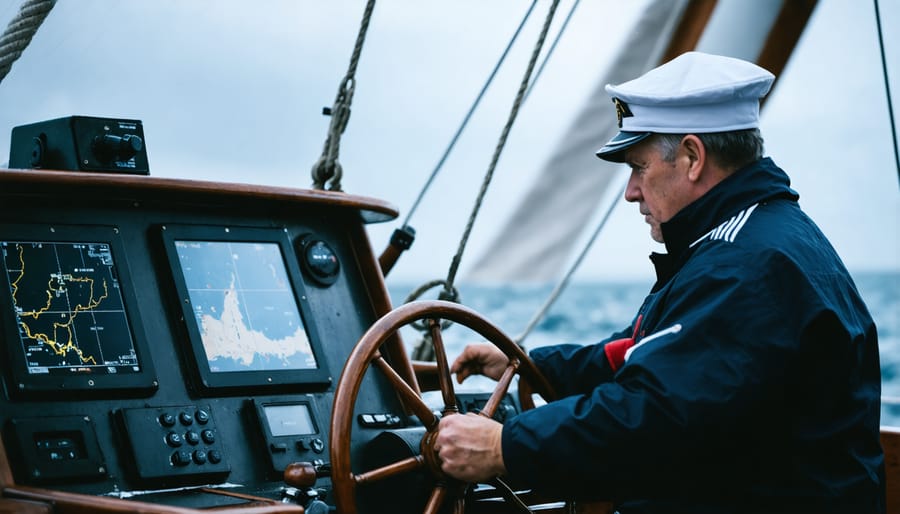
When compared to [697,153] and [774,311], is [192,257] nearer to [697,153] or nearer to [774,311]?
[697,153]

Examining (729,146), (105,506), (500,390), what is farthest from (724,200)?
(105,506)

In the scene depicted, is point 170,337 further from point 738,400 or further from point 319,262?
point 738,400

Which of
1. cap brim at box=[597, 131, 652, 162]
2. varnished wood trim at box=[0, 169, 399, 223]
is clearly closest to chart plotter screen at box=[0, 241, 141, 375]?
varnished wood trim at box=[0, 169, 399, 223]

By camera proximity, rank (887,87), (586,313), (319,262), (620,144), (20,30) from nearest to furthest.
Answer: (620,144) → (20,30) → (319,262) → (887,87) → (586,313)

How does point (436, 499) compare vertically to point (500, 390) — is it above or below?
below

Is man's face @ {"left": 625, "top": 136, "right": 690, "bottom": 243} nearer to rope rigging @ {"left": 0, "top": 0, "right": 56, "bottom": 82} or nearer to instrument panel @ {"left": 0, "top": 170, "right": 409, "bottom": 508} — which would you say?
instrument panel @ {"left": 0, "top": 170, "right": 409, "bottom": 508}

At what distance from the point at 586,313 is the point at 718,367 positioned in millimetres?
25860

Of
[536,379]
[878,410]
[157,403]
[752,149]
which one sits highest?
[752,149]

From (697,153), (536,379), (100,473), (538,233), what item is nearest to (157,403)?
(100,473)

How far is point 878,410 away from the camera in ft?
6.53

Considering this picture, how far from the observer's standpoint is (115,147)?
230 cm

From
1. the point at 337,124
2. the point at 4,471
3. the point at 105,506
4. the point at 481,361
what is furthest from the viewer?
the point at 337,124

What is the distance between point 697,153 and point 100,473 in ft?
3.72

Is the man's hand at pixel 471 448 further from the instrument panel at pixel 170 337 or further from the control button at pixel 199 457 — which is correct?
the control button at pixel 199 457
